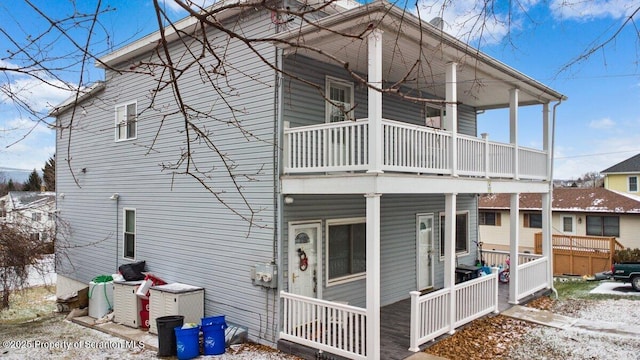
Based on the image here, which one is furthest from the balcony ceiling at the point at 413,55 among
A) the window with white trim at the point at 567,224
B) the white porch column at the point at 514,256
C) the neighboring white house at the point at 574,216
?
the window with white trim at the point at 567,224

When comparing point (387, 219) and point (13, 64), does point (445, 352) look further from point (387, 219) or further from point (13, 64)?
point (13, 64)

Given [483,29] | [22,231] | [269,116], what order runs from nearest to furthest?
Answer: [483,29], [269,116], [22,231]

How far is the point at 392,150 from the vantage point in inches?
297

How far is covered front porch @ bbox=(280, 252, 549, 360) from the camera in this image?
7.50m

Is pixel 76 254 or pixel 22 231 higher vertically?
pixel 22 231

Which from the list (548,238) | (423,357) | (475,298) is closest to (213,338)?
(423,357)

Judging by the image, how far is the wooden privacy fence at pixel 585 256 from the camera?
1964cm

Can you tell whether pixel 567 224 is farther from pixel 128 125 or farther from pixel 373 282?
pixel 128 125

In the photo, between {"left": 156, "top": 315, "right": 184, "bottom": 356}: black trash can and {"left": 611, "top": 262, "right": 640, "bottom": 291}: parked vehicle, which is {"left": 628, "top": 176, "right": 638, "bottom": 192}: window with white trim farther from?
{"left": 156, "top": 315, "right": 184, "bottom": 356}: black trash can

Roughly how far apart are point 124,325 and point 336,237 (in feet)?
17.5

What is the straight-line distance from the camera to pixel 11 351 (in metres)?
8.88

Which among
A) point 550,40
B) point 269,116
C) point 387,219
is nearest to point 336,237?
point 387,219

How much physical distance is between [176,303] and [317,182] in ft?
13.5

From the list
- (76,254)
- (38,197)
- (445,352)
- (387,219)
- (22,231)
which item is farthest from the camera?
(38,197)
